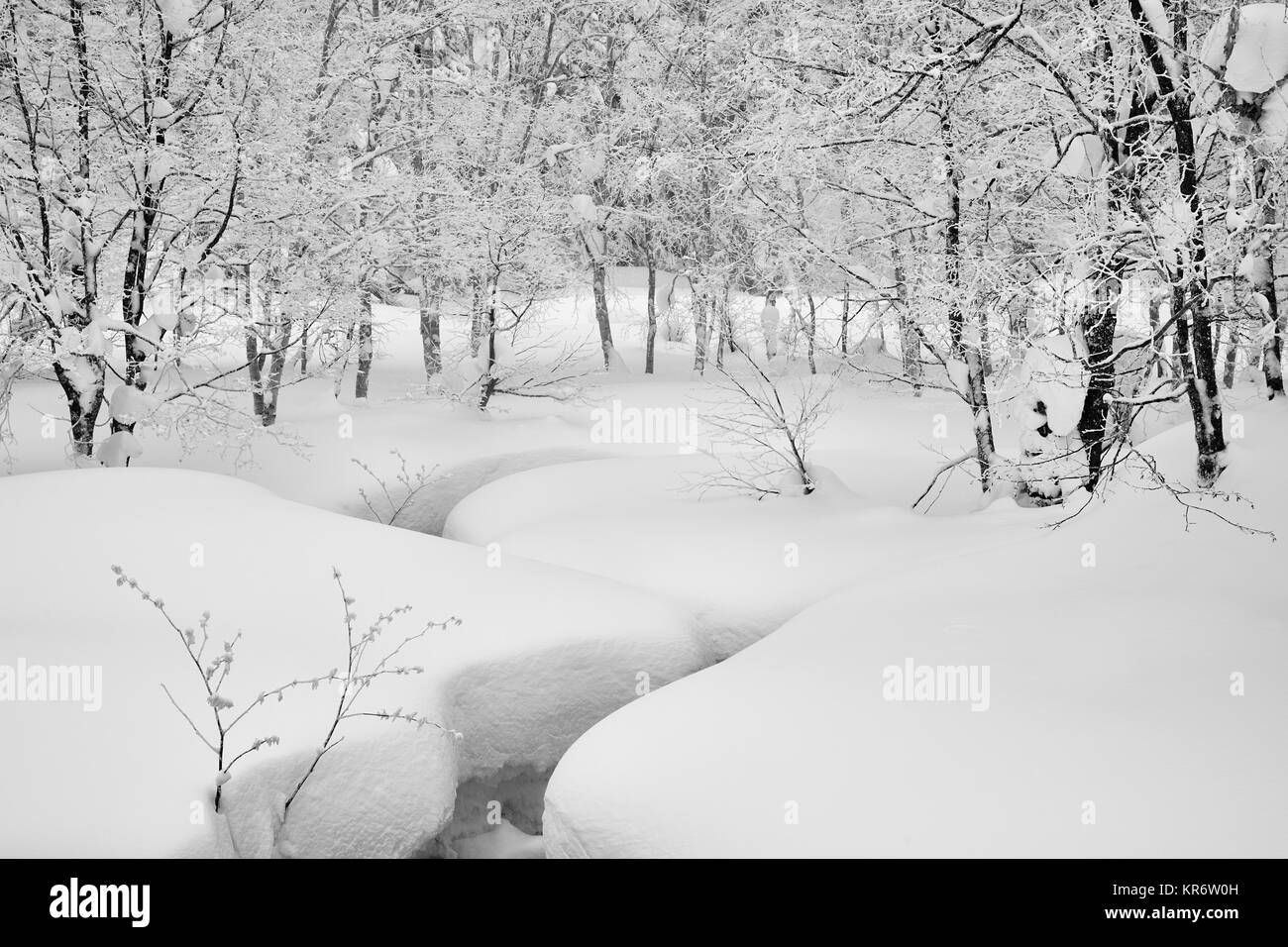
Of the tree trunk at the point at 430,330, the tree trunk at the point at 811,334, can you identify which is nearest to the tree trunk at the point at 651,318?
the tree trunk at the point at 430,330

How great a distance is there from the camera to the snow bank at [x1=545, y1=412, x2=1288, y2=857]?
380 cm

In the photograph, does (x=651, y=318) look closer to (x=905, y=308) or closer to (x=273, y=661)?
(x=905, y=308)

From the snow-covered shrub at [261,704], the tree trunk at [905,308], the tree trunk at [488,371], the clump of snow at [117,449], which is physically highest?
the tree trunk at [905,308]

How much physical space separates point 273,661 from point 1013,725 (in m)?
4.04

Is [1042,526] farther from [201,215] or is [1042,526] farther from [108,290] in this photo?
[108,290]

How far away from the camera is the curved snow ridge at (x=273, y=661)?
4.23m

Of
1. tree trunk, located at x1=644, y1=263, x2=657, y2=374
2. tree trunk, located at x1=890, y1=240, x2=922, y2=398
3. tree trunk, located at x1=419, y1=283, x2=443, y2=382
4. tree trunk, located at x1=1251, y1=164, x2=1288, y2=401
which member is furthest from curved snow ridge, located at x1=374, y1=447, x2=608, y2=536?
tree trunk, located at x1=1251, y1=164, x2=1288, y2=401

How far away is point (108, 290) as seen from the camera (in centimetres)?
1170

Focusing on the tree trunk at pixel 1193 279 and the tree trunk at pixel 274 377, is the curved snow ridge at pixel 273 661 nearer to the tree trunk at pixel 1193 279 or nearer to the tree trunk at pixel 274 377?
the tree trunk at pixel 1193 279

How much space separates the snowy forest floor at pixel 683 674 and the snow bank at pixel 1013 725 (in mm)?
17

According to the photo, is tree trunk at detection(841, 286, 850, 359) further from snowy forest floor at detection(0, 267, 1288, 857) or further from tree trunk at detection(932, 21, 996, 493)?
snowy forest floor at detection(0, 267, 1288, 857)

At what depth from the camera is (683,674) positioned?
670 cm
